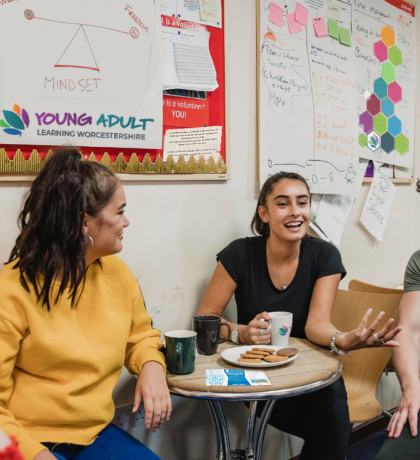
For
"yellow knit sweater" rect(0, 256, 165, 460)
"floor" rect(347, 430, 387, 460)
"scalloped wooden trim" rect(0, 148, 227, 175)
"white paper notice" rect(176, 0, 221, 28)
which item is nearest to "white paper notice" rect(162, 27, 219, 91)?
"white paper notice" rect(176, 0, 221, 28)

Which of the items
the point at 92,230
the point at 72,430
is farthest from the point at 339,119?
the point at 72,430

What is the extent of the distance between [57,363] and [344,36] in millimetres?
2090

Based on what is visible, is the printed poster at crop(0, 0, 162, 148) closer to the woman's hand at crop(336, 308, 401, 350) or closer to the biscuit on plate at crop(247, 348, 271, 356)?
the biscuit on plate at crop(247, 348, 271, 356)

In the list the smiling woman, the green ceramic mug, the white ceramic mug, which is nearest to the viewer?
the green ceramic mug

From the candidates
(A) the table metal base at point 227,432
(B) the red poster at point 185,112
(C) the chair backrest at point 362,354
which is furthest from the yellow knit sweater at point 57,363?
(C) the chair backrest at point 362,354

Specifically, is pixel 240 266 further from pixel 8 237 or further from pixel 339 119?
pixel 339 119

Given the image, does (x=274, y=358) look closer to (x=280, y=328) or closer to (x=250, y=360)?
(x=250, y=360)

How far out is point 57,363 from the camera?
4.13 ft

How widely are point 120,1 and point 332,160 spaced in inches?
48.7

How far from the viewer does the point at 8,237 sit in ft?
5.19

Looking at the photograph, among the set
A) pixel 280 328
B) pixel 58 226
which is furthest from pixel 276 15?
pixel 58 226

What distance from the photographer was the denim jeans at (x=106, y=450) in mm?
1282

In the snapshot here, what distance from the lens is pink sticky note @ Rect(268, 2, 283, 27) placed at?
7.33 ft

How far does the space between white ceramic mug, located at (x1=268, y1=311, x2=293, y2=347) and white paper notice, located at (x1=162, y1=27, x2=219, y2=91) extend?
35.8 inches
